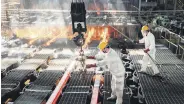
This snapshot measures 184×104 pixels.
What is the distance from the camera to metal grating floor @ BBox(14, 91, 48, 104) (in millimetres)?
6217

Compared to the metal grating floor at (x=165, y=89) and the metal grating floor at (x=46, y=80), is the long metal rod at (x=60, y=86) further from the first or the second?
the metal grating floor at (x=165, y=89)

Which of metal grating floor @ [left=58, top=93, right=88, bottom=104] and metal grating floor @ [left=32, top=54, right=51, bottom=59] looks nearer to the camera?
metal grating floor @ [left=58, top=93, right=88, bottom=104]

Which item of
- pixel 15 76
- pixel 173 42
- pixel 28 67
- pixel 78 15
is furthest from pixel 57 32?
pixel 78 15

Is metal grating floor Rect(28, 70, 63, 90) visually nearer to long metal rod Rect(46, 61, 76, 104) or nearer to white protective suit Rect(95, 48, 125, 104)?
long metal rod Rect(46, 61, 76, 104)

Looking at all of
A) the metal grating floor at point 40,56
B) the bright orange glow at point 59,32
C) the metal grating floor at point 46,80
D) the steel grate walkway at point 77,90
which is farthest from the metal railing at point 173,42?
the metal grating floor at point 40,56

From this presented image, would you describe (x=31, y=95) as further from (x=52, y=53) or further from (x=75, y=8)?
(x=52, y=53)

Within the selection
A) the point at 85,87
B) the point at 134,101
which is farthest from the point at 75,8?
the point at 134,101

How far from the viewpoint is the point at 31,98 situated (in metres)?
6.42

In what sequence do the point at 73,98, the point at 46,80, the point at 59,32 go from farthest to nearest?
the point at 59,32, the point at 46,80, the point at 73,98

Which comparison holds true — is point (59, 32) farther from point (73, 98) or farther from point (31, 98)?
point (73, 98)

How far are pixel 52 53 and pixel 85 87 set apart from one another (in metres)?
3.64

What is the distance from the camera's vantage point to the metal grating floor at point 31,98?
6.22m

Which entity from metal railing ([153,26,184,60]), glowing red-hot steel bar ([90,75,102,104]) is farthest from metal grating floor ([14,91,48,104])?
metal railing ([153,26,184,60])

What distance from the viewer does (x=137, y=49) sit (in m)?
10.8
